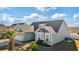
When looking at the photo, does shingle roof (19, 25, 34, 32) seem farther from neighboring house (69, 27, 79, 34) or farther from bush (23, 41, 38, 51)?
neighboring house (69, 27, 79, 34)

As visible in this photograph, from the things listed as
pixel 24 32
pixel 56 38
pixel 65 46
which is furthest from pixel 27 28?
pixel 65 46

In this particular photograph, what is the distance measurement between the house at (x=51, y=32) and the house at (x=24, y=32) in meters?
0.05

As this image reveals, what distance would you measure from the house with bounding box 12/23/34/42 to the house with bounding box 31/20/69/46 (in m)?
0.05

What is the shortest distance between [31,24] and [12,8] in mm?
259

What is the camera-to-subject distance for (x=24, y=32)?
1.90 metres

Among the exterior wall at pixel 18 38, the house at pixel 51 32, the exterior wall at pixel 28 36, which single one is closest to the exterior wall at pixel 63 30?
the house at pixel 51 32

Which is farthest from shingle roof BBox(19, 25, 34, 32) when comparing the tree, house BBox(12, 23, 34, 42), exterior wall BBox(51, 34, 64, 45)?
exterior wall BBox(51, 34, 64, 45)

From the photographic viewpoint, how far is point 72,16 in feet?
6.18

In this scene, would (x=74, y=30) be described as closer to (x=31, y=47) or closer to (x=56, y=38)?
(x=56, y=38)
